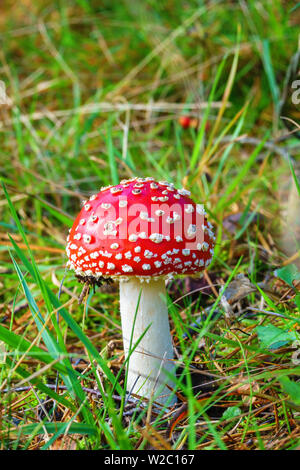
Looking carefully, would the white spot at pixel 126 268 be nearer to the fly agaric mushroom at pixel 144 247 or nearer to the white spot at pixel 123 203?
the fly agaric mushroom at pixel 144 247

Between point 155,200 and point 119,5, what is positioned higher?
point 119,5

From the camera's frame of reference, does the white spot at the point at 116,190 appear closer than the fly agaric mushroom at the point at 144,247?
No

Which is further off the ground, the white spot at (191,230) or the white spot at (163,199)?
the white spot at (163,199)

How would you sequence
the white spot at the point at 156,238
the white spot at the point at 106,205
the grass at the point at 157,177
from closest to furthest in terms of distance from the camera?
the grass at the point at 157,177
the white spot at the point at 156,238
the white spot at the point at 106,205

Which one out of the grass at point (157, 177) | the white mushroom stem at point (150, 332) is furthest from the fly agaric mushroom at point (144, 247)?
the grass at point (157, 177)

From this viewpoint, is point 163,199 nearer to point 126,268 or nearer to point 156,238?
point 156,238
